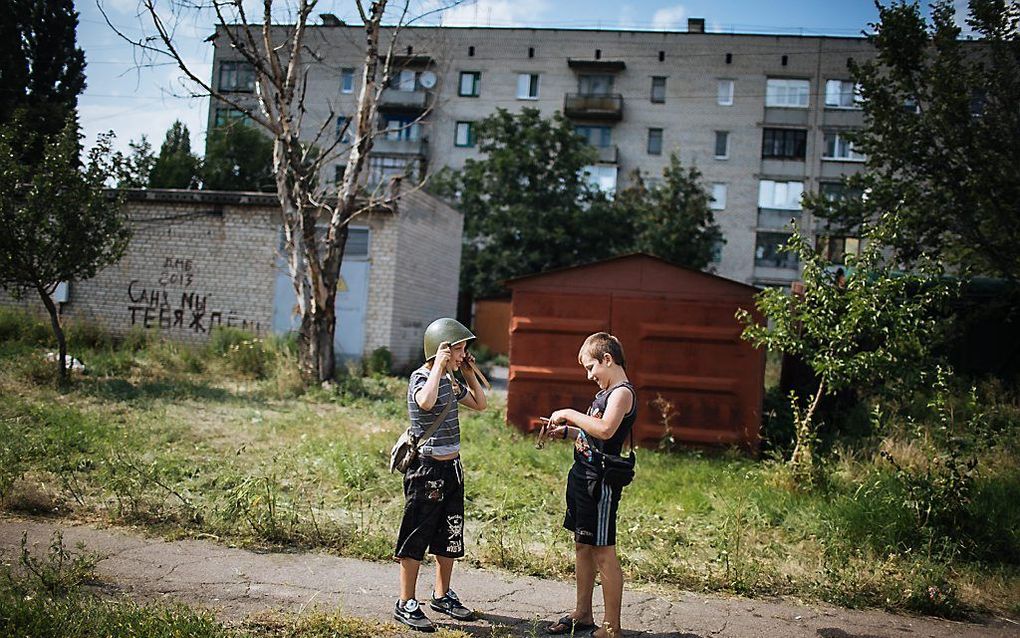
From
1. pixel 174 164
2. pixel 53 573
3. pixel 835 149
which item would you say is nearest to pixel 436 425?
pixel 53 573

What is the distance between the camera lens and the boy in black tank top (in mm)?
4008

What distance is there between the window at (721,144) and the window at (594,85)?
5.95 metres

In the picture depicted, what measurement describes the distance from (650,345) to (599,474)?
5837 mm

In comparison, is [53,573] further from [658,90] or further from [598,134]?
[658,90]

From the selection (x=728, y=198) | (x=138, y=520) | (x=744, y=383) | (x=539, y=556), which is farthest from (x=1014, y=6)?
(x=728, y=198)

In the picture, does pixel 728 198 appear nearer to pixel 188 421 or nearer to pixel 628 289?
pixel 628 289

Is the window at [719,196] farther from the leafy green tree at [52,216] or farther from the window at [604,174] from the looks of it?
the leafy green tree at [52,216]

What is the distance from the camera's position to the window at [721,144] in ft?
129

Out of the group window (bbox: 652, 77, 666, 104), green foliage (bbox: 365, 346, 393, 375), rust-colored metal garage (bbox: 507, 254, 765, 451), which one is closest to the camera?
rust-colored metal garage (bbox: 507, 254, 765, 451)

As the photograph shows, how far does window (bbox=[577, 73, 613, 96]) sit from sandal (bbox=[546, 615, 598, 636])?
3824 cm

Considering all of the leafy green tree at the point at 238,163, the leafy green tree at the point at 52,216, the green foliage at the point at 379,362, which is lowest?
the green foliage at the point at 379,362

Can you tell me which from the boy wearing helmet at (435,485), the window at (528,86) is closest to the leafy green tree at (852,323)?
the boy wearing helmet at (435,485)

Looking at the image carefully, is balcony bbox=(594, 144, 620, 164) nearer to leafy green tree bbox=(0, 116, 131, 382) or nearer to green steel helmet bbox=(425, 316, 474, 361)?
leafy green tree bbox=(0, 116, 131, 382)

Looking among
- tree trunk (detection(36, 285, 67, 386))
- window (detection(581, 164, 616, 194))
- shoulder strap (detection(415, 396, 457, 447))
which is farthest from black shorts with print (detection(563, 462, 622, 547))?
window (detection(581, 164, 616, 194))
